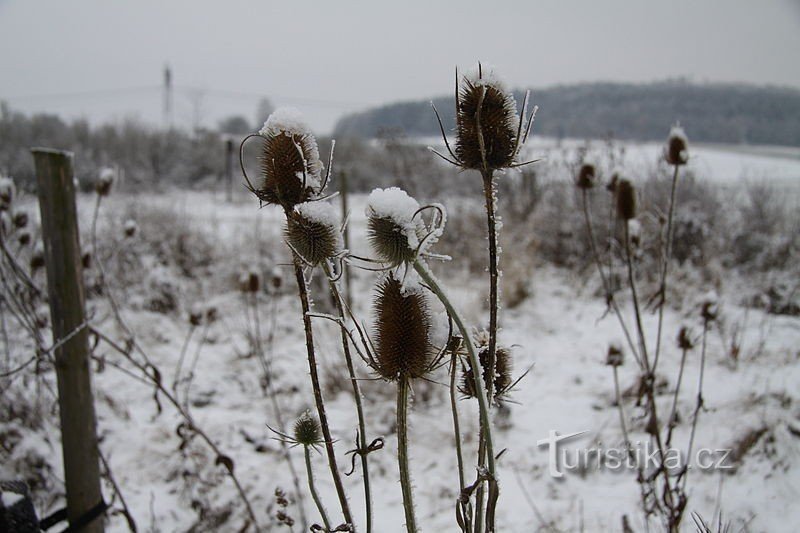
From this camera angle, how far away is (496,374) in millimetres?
807

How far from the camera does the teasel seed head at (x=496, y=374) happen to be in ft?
2.51

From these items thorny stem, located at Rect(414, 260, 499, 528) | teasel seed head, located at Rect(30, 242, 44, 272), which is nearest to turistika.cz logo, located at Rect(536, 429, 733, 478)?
thorny stem, located at Rect(414, 260, 499, 528)

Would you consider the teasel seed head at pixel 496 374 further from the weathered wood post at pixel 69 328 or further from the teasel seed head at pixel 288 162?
the weathered wood post at pixel 69 328

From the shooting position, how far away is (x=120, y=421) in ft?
10.9

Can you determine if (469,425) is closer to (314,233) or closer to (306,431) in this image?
(306,431)

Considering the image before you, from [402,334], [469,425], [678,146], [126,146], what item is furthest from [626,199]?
[126,146]

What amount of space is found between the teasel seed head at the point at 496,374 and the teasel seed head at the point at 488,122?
29 cm

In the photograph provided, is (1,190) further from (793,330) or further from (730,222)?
(730,222)

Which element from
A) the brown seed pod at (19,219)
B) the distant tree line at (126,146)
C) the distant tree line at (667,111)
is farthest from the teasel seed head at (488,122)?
the distant tree line at (667,111)

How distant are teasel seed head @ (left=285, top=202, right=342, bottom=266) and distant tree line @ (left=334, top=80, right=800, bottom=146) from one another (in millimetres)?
23349

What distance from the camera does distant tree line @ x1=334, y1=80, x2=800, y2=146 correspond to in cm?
2764

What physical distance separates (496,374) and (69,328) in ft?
5.48

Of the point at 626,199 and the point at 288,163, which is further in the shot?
the point at 626,199

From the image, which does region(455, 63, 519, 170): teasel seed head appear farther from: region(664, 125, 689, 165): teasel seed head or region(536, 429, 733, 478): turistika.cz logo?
region(536, 429, 733, 478): turistika.cz logo
